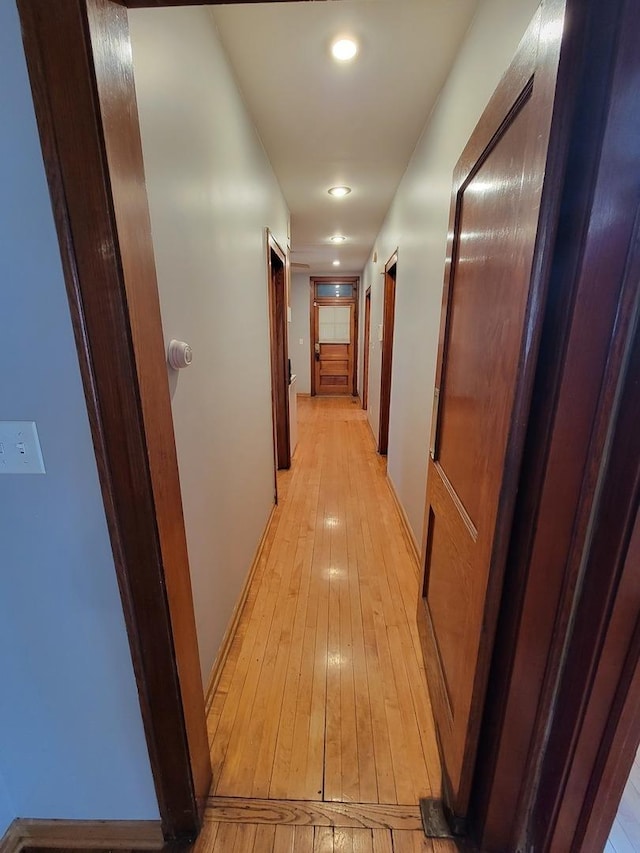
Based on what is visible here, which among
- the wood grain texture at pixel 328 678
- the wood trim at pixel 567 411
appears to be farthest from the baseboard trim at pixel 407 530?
the wood trim at pixel 567 411

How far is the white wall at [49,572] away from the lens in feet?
2.13

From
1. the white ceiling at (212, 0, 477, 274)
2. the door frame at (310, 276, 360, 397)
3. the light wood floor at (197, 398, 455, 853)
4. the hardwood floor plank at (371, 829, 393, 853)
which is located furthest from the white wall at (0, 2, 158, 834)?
the door frame at (310, 276, 360, 397)

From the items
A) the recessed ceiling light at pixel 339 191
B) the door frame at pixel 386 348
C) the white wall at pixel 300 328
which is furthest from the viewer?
the white wall at pixel 300 328

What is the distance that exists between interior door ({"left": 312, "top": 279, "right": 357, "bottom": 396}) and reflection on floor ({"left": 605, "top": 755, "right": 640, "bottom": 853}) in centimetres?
684

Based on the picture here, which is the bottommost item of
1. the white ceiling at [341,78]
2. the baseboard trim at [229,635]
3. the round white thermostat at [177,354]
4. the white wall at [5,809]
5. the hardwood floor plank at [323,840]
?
the hardwood floor plank at [323,840]

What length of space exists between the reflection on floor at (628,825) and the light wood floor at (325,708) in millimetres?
478

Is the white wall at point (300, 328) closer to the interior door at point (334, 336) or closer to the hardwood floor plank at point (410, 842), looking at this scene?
the interior door at point (334, 336)

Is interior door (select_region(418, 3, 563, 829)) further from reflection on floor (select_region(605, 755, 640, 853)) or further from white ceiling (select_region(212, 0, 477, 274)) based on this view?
white ceiling (select_region(212, 0, 477, 274))

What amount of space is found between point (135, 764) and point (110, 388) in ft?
3.36

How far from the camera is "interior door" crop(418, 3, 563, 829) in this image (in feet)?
2.27

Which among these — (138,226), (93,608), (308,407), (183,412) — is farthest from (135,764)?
(308,407)

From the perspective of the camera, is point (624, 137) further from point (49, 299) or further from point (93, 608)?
point (93, 608)

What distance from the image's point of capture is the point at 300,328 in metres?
7.35

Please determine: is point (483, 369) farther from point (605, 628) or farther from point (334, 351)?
point (334, 351)
